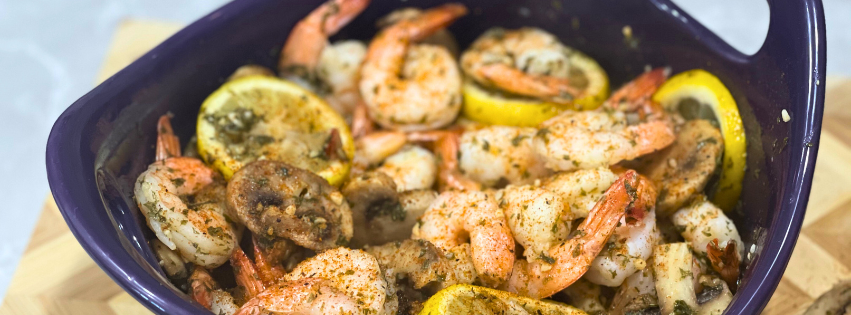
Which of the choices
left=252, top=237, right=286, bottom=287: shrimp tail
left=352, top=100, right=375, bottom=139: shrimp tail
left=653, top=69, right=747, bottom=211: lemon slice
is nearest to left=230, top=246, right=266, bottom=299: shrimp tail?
left=252, top=237, right=286, bottom=287: shrimp tail

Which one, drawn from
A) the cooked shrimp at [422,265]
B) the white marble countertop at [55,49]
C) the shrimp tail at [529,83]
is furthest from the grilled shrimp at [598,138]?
the white marble countertop at [55,49]

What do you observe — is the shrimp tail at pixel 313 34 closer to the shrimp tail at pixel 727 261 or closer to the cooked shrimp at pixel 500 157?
the cooked shrimp at pixel 500 157

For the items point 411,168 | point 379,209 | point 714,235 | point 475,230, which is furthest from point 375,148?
point 714,235

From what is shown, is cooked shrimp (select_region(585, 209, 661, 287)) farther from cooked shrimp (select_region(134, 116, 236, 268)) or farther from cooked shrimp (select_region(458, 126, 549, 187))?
cooked shrimp (select_region(134, 116, 236, 268))

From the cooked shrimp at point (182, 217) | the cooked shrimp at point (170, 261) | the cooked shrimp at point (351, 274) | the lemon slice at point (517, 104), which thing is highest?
the cooked shrimp at point (182, 217)

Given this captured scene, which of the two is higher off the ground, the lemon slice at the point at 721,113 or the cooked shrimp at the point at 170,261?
the cooked shrimp at the point at 170,261

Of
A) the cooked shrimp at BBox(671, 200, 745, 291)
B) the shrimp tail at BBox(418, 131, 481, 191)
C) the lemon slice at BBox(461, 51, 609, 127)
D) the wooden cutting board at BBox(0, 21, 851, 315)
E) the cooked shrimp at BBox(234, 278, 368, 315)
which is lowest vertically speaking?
the wooden cutting board at BBox(0, 21, 851, 315)

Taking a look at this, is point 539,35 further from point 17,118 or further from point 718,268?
point 17,118

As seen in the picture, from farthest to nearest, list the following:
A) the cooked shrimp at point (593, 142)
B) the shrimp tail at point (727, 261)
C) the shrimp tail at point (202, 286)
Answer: the cooked shrimp at point (593, 142), the shrimp tail at point (727, 261), the shrimp tail at point (202, 286)
